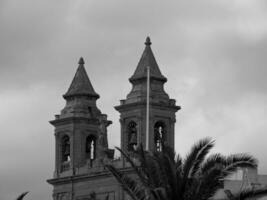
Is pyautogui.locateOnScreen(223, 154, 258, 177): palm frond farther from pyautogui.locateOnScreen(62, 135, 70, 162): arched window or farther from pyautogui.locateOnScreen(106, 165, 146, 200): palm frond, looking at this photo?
pyautogui.locateOnScreen(62, 135, 70, 162): arched window

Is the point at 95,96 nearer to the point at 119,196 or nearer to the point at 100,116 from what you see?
the point at 100,116

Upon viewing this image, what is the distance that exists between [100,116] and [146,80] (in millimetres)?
7716

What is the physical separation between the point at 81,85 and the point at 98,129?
385cm

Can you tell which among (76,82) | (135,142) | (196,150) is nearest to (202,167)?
(196,150)

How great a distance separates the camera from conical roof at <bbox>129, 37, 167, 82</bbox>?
116 metres

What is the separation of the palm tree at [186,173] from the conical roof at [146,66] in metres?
55.2

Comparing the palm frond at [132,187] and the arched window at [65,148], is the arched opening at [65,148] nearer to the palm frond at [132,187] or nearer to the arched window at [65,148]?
the arched window at [65,148]

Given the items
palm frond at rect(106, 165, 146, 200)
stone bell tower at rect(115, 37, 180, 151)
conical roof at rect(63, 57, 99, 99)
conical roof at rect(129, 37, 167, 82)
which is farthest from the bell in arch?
palm frond at rect(106, 165, 146, 200)

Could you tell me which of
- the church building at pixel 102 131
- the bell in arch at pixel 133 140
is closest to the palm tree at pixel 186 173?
the church building at pixel 102 131

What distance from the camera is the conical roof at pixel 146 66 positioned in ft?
380

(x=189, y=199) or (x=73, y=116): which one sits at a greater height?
(x=73, y=116)

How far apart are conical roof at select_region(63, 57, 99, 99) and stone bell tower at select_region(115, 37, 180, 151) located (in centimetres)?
641

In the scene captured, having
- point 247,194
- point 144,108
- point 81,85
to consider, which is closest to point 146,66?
point 144,108

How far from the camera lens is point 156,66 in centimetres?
11669
